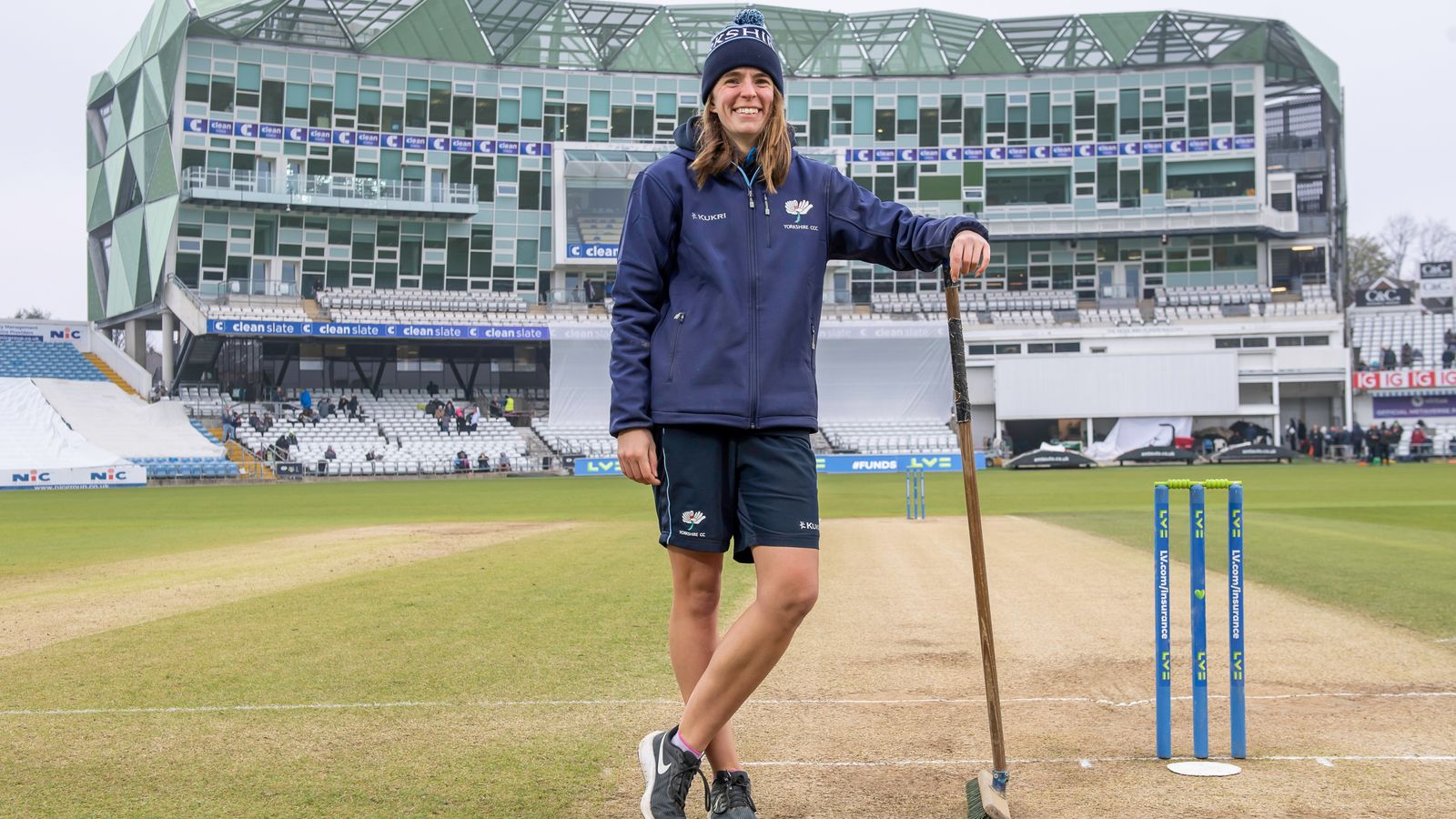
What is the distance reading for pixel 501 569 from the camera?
13.2 metres

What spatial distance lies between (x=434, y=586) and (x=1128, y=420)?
51.7 meters

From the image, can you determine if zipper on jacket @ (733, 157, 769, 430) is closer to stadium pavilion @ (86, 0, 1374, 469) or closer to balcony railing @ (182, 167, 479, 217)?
stadium pavilion @ (86, 0, 1374, 469)

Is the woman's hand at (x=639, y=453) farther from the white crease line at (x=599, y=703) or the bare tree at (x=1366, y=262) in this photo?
the bare tree at (x=1366, y=262)

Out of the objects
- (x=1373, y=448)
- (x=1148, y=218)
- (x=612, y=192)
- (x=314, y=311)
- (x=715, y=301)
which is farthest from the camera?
(x=1148, y=218)

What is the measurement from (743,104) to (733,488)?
131cm

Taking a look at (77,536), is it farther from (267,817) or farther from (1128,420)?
(1128,420)

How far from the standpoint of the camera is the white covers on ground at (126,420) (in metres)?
48.8

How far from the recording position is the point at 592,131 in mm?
67500

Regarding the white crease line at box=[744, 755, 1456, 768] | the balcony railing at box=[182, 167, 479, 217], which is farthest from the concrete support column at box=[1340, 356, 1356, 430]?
the white crease line at box=[744, 755, 1456, 768]

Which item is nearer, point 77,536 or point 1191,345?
point 77,536

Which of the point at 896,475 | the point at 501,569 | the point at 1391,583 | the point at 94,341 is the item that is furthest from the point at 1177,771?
the point at 94,341

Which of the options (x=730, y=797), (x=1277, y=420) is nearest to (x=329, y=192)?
(x=1277, y=420)

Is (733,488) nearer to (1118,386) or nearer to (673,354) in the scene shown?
(673,354)

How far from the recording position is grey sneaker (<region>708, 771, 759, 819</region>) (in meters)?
4.07
